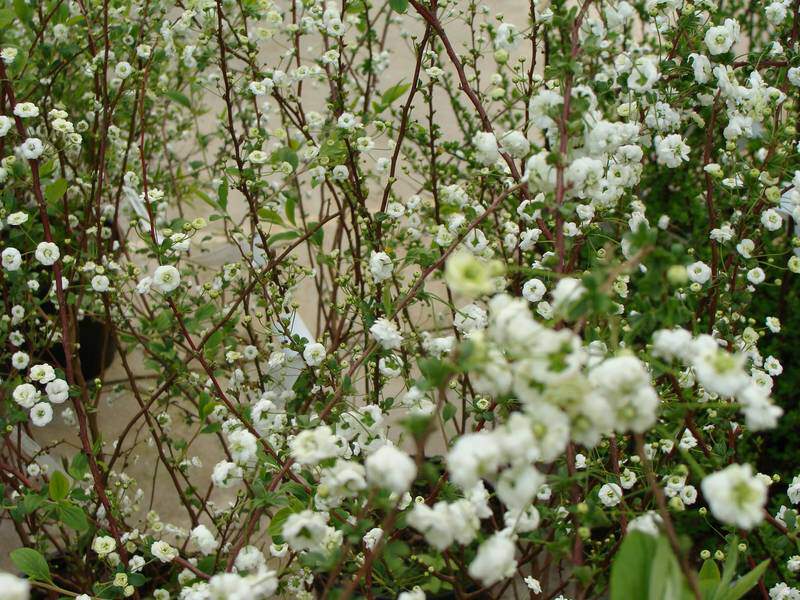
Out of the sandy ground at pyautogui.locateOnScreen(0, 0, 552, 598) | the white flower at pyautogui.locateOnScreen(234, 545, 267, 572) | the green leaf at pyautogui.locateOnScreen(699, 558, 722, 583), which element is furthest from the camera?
the sandy ground at pyautogui.locateOnScreen(0, 0, 552, 598)

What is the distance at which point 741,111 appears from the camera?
1490 mm

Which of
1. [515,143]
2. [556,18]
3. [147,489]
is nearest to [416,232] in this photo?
[515,143]

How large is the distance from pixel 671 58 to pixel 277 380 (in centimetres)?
101

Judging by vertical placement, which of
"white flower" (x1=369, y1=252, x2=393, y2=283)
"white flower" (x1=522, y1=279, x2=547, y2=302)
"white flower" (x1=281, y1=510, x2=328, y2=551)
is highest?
"white flower" (x1=369, y1=252, x2=393, y2=283)

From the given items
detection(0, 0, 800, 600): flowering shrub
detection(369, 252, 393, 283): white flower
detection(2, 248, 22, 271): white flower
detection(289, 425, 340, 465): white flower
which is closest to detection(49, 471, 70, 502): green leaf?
detection(0, 0, 800, 600): flowering shrub

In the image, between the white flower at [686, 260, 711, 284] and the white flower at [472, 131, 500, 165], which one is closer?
the white flower at [472, 131, 500, 165]

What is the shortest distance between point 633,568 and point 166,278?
93 cm

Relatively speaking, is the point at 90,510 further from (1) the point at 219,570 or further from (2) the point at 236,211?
(2) the point at 236,211

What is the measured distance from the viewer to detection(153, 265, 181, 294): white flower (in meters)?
1.51

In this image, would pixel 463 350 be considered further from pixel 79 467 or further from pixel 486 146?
pixel 79 467

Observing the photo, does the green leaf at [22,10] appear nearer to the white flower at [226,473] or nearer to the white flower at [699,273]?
the white flower at [226,473]

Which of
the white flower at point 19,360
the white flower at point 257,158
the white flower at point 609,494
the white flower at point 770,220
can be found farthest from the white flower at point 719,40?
the white flower at point 19,360

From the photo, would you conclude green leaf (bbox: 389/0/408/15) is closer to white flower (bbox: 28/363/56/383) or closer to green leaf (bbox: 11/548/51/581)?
white flower (bbox: 28/363/56/383)

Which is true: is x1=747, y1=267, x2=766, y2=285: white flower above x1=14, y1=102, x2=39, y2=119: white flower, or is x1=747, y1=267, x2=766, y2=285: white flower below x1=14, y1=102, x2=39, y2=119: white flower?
below
